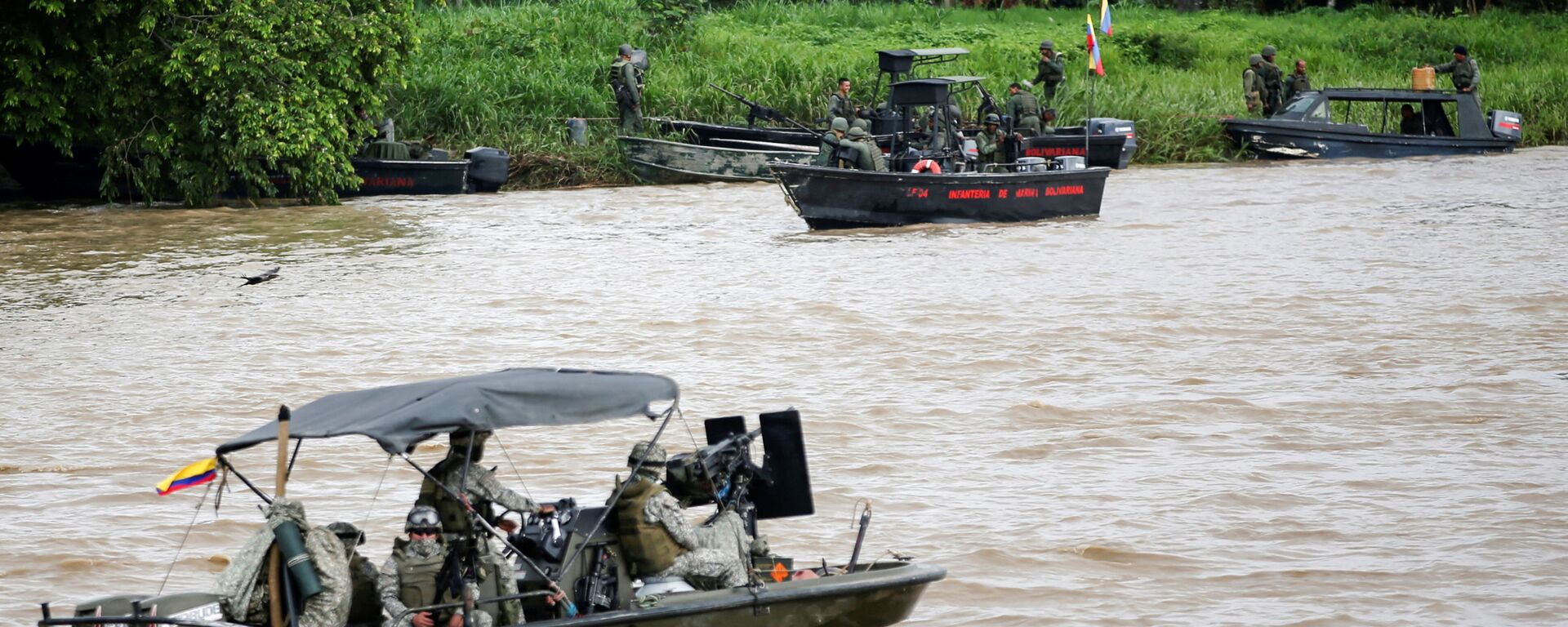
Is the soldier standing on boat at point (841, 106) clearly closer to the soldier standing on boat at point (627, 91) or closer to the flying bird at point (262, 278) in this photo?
the soldier standing on boat at point (627, 91)

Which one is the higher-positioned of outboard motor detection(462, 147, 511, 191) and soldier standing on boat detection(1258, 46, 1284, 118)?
soldier standing on boat detection(1258, 46, 1284, 118)

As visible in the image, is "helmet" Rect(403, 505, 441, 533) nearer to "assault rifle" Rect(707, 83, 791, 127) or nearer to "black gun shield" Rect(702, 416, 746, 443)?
"black gun shield" Rect(702, 416, 746, 443)

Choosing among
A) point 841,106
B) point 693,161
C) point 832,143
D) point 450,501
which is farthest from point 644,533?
point 693,161

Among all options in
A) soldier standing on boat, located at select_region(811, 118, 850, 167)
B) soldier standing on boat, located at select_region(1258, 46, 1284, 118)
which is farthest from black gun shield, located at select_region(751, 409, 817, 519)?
soldier standing on boat, located at select_region(1258, 46, 1284, 118)

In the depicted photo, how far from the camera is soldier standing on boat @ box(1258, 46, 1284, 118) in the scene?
31.2m

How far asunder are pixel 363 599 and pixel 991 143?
1763 cm

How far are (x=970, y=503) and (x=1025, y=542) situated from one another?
0.79m

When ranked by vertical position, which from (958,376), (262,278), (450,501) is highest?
(450,501)

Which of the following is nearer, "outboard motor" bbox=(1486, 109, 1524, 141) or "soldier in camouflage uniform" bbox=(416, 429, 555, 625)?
"soldier in camouflage uniform" bbox=(416, 429, 555, 625)

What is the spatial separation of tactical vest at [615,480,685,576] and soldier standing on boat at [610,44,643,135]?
70.6 ft

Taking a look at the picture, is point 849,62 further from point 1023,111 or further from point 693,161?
point 1023,111

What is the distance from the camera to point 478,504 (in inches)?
297

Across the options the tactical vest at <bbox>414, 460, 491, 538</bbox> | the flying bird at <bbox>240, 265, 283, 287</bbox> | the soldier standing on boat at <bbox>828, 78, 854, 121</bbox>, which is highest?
the soldier standing on boat at <bbox>828, 78, 854, 121</bbox>

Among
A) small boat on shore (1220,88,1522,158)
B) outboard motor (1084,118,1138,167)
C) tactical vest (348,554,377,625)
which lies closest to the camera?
tactical vest (348,554,377,625)
